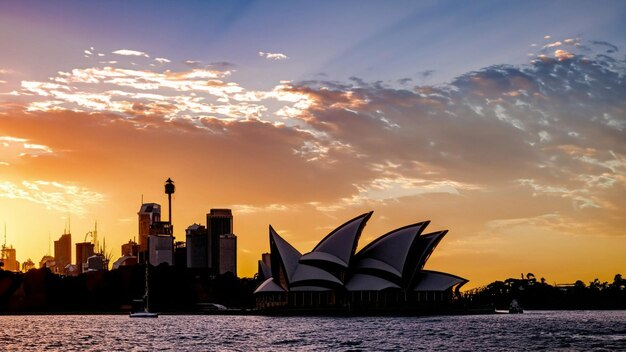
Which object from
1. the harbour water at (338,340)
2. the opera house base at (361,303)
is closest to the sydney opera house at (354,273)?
the opera house base at (361,303)

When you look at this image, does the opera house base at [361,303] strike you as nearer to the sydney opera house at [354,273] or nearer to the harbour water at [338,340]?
the sydney opera house at [354,273]

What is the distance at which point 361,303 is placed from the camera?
177000 millimetres

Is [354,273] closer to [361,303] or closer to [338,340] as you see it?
[361,303]

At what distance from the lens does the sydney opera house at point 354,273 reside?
173 metres

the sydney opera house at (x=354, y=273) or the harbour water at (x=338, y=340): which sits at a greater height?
the sydney opera house at (x=354, y=273)

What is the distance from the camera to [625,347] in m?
78.0

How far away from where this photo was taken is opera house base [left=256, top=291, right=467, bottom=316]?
173 m

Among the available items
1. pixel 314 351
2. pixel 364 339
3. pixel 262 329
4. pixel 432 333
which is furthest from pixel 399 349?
pixel 262 329

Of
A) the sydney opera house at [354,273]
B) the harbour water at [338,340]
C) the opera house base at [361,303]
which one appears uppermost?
the sydney opera house at [354,273]

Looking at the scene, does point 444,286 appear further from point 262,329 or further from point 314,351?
point 314,351

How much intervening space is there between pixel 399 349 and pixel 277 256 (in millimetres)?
92212

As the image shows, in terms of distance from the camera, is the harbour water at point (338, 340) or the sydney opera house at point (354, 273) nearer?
the harbour water at point (338, 340)

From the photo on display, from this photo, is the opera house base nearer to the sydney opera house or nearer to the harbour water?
the sydney opera house

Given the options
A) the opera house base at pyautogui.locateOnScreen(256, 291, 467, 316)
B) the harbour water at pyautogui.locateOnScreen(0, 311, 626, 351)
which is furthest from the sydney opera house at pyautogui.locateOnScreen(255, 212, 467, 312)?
the harbour water at pyautogui.locateOnScreen(0, 311, 626, 351)
